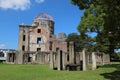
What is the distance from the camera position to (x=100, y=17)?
2044cm

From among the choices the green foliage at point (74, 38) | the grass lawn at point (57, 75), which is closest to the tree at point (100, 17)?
the grass lawn at point (57, 75)

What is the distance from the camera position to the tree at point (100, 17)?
54.0 feet

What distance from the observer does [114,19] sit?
16875 mm

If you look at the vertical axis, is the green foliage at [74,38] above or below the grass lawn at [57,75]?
above

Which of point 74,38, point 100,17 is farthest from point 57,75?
point 74,38

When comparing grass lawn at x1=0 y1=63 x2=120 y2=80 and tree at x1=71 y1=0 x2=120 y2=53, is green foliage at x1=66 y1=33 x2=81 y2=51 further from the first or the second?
grass lawn at x1=0 y1=63 x2=120 y2=80

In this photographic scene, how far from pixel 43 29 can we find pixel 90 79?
2241 inches

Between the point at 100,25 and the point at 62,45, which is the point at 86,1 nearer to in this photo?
the point at 100,25

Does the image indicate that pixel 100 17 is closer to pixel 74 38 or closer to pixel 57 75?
pixel 57 75

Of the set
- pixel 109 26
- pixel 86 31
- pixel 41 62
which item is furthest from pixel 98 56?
pixel 109 26

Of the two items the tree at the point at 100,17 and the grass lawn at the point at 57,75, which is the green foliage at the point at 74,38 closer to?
the tree at the point at 100,17

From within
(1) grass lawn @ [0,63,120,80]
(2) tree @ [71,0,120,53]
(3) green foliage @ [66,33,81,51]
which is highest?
(3) green foliage @ [66,33,81,51]

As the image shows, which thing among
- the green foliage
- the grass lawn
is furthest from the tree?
the green foliage

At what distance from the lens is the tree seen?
54.0ft
